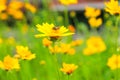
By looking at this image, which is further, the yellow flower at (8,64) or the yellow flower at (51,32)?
the yellow flower at (8,64)

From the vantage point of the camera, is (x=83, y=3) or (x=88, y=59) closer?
(x=88, y=59)

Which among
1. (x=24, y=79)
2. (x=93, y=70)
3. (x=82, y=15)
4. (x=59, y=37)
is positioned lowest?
(x=59, y=37)

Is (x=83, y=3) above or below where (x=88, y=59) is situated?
above

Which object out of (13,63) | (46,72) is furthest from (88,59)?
(13,63)

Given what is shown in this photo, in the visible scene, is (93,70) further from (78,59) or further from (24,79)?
(24,79)

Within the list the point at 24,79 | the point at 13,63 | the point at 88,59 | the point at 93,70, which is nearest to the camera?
the point at 13,63

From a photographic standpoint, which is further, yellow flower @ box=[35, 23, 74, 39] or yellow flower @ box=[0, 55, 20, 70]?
yellow flower @ box=[0, 55, 20, 70]

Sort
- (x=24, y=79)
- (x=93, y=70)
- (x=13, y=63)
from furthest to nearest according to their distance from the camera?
1. (x=93, y=70)
2. (x=24, y=79)
3. (x=13, y=63)

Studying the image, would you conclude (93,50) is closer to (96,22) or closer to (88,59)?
(96,22)

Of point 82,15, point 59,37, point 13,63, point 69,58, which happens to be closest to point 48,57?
point 69,58

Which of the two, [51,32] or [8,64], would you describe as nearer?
[51,32]
